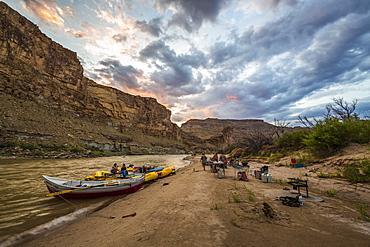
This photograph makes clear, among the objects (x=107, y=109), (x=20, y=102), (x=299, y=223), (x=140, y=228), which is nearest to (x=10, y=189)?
(x=140, y=228)

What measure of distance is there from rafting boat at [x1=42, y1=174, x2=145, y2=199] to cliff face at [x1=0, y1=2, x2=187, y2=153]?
3564 centimetres

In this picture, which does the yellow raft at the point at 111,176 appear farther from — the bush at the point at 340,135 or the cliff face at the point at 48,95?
the cliff face at the point at 48,95

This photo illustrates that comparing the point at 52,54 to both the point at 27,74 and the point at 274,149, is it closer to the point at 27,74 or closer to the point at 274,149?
the point at 27,74

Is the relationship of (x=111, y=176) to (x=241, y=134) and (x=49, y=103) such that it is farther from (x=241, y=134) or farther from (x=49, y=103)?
(x=241, y=134)

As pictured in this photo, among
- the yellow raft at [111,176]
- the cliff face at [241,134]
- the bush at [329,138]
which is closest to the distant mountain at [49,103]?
the cliff face at [241,134]

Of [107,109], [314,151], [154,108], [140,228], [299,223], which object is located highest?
[154,108]

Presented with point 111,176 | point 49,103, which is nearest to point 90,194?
point 111,176

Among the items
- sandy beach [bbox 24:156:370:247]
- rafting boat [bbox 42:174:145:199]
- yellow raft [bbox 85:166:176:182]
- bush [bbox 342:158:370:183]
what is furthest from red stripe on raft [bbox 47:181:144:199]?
bush [bbox 342:158:370:183]

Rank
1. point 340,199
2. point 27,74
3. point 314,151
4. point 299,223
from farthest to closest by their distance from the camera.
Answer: point 27,74, point 314,151, point 340,199, point 299,223

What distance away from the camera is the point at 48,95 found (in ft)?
170

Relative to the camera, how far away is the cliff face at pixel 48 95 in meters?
37.8

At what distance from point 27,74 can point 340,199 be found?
242ft

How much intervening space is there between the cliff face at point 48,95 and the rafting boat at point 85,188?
3564cm

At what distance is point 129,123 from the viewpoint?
303ft
